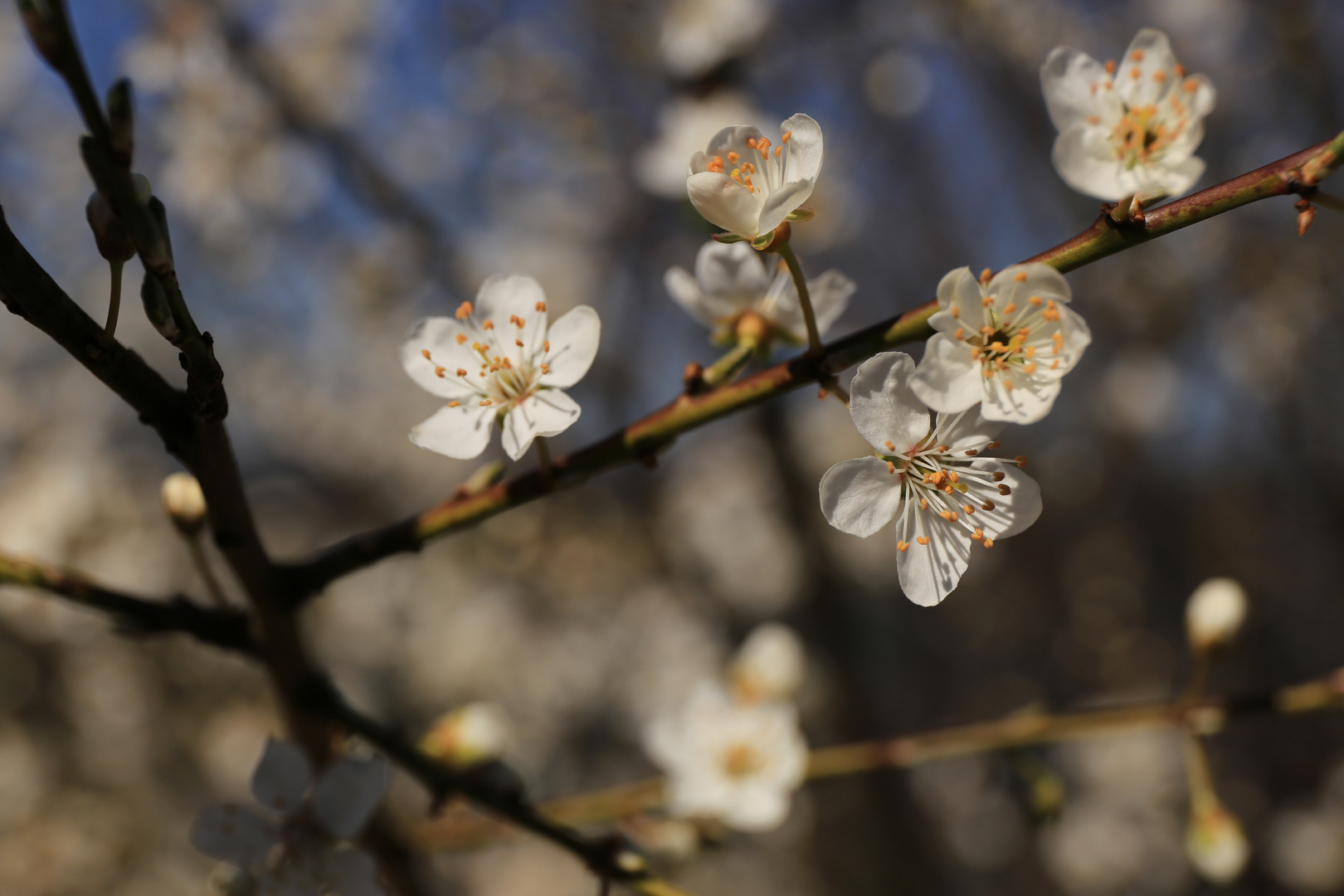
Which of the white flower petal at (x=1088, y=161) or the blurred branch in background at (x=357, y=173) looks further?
the blurred branch in background at (x=357, y=173)

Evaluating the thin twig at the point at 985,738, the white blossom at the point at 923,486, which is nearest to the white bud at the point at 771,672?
the thin twig at the point at 985,738

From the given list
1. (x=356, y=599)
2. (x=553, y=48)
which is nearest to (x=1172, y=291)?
(x=553, y=48)

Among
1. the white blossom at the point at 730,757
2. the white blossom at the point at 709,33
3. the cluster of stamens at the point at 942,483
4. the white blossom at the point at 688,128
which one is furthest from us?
the white blossom at the point at 709,33

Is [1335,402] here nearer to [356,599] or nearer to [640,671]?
[640,671]

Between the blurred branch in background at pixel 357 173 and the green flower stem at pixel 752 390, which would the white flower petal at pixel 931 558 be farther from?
the blurred branch in background at pixel 357 173

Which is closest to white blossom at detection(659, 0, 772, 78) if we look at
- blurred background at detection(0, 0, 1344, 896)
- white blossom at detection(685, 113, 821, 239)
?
blurred background at detection(0, 0, 1344, 896)

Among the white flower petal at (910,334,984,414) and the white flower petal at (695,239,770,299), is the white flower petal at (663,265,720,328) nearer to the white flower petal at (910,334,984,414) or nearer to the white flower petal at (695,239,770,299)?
the white flower petal at (695,239,770,299)
